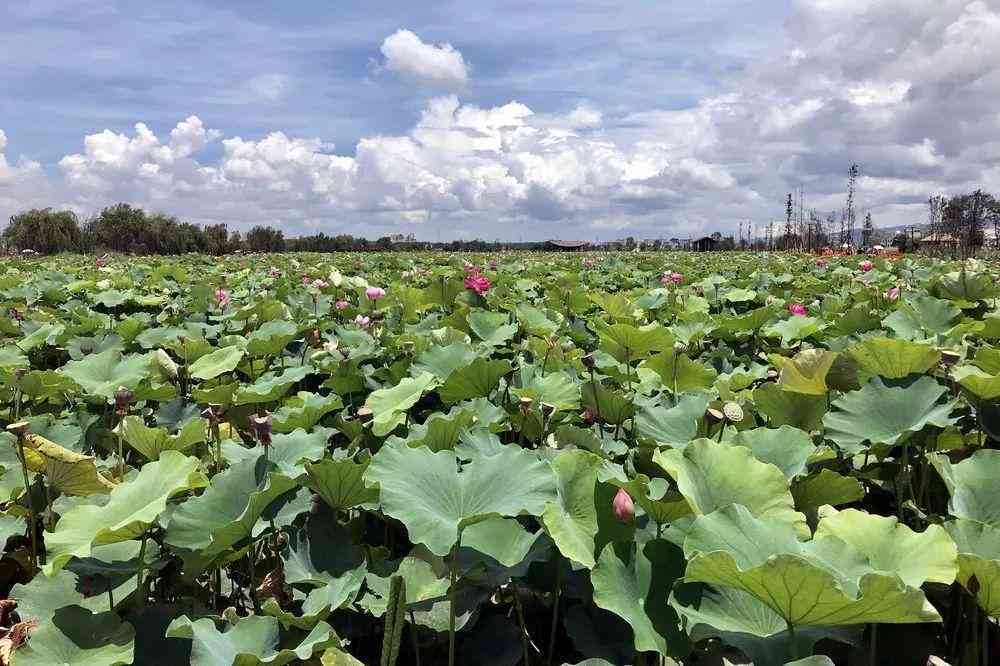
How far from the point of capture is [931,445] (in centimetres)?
153

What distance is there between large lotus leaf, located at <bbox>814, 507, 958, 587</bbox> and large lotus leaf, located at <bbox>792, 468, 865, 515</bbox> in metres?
0.15

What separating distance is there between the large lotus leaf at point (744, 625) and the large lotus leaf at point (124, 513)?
80 centimetres

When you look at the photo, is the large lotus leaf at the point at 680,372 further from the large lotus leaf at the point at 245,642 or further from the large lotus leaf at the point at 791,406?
the large lotus leaf at the point at 245,642

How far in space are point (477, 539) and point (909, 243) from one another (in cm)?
4296

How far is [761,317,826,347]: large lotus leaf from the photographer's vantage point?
254cm

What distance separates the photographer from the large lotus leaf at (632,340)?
214 centimetres

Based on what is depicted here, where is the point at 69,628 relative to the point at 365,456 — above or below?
below

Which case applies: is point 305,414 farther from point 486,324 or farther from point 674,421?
point 486,324

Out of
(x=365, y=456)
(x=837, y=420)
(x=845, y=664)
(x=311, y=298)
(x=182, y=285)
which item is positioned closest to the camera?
(x=845, y=664)

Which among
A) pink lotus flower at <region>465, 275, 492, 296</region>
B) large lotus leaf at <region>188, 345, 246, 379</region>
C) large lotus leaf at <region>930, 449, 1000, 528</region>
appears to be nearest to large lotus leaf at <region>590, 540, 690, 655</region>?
large lotus leaf at <region>930, 449, 1000, 528</region>

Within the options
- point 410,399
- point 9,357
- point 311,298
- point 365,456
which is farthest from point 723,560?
point 311,298

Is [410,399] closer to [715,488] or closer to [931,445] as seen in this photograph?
[715,488]

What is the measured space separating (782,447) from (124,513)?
1196 mm

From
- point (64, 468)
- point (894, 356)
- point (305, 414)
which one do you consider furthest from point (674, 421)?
point (64, 468)
